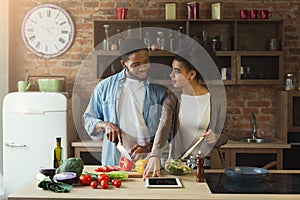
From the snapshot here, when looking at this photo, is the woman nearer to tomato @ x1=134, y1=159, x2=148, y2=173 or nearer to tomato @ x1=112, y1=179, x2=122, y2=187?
tomato @ x1=134, y1=159, x2=148, y2=173

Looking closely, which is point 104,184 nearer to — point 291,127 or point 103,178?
point 103,178

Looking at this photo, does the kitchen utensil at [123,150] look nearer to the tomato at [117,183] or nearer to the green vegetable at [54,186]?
the tomato at [117,183]

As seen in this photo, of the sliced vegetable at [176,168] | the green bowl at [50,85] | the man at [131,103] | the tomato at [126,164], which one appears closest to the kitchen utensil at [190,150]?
the sliced vegetable at [176,168]

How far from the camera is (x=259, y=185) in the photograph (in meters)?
2.79

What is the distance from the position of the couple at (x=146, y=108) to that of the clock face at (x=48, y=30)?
2.44 metres

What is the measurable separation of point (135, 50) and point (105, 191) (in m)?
1.03

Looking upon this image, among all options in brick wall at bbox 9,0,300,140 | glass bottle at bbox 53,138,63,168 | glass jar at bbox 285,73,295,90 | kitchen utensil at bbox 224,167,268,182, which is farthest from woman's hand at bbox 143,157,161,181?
glass jar at bbox 285,73,295,90

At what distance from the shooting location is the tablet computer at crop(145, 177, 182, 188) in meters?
2.72

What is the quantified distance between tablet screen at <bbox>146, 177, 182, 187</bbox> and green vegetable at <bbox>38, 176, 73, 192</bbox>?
17.3 inches

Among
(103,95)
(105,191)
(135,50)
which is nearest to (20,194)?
(105,191)

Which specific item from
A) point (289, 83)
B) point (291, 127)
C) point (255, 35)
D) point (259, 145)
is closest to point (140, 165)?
point (259, 145)

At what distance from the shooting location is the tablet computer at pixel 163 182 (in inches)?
107

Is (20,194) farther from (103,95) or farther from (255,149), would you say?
(255,149)

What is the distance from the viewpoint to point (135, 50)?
325 cm
